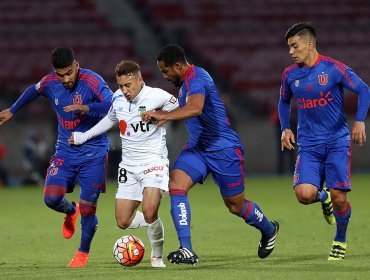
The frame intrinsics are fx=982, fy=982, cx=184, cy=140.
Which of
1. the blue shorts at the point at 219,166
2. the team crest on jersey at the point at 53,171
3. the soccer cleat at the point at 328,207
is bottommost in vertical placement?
the soccer cleat at the point at 328,207

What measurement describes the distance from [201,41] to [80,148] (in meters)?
18.2

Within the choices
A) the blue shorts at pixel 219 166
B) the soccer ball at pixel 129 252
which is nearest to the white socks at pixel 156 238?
the soccer ball at pixel 129 252

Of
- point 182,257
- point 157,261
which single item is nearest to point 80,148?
point 157,261

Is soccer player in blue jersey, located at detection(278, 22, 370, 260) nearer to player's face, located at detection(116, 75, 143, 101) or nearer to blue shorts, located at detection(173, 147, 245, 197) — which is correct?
blue shorts, located at detection(173, 147, 245, 197)

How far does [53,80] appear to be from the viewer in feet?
32.2

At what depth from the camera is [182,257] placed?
8.52m

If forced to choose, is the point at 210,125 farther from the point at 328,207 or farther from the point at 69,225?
the point at 69,225

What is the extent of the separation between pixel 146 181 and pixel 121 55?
1848 cm

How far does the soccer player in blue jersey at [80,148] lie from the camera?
9.52m

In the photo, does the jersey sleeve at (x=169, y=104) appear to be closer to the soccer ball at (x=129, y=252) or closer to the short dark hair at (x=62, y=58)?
the short dark hair at (x=62, y=58)

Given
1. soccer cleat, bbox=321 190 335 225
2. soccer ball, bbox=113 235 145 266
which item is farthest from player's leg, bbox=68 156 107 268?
soccer cleat, bbox=321 190 335 225

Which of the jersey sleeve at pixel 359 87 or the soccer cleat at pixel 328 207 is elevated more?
the jersey sleeve at pixel 359 87

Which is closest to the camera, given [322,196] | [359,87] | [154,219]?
[154,219]

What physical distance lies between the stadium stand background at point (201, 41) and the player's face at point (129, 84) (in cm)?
1498
